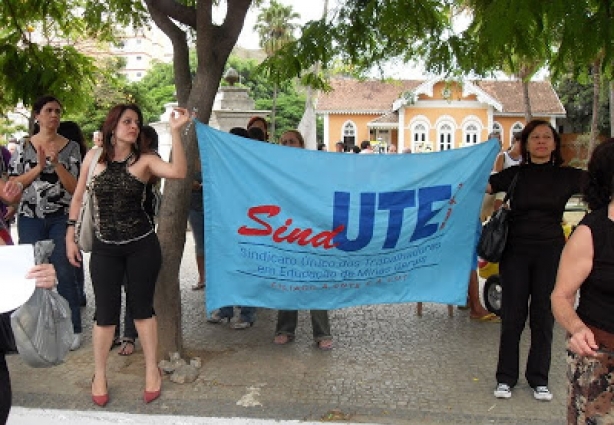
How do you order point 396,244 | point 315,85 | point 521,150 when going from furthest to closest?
point 315,85, point 396,244, point 521,150

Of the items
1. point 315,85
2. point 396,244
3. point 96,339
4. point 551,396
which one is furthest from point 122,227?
point 315,85

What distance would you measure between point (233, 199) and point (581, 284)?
258 cm

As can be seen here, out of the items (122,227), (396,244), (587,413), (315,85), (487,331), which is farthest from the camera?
(315,85)

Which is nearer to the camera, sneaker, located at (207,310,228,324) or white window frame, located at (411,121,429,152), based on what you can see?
sneaker, located at (207,310,228,324)

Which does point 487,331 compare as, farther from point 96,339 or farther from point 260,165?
point 96,339

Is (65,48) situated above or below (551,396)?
above

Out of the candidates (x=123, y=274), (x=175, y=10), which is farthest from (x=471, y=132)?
(x=123, y=274)

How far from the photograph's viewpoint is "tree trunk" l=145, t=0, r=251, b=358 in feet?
15.2

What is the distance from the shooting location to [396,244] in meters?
4.73

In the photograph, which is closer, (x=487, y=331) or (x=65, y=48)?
(x=487, y=331)

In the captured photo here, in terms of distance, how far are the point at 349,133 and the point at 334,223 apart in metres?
41.5

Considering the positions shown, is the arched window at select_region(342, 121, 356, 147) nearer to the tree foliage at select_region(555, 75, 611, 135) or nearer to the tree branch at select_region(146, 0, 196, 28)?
the tree foliage at select_region(555, 75, 611, 135)

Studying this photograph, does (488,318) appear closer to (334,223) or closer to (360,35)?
(334,223)

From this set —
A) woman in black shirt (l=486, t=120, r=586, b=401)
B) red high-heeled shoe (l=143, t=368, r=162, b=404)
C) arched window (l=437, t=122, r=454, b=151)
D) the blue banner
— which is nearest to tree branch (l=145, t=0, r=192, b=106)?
the blue banner
